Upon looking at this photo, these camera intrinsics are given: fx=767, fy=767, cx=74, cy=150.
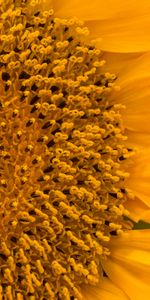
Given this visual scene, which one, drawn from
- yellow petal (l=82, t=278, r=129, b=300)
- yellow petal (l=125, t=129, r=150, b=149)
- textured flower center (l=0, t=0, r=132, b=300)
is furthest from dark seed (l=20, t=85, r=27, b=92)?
yellow petal (l=82, t=278, r=129, b=300)

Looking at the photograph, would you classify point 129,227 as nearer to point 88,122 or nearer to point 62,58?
point 88,122

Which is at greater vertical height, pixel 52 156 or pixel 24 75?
pixel 24 75

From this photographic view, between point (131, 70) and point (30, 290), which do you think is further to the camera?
point (131, 70)

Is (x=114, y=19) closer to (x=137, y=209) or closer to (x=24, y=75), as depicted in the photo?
(x=24, y=75)

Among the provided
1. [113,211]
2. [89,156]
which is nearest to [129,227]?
[113,211]

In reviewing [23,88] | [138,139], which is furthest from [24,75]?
[138,139]

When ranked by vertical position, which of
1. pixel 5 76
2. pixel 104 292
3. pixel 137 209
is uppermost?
pixel 5 76

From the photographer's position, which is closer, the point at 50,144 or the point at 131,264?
the point at 50,144
